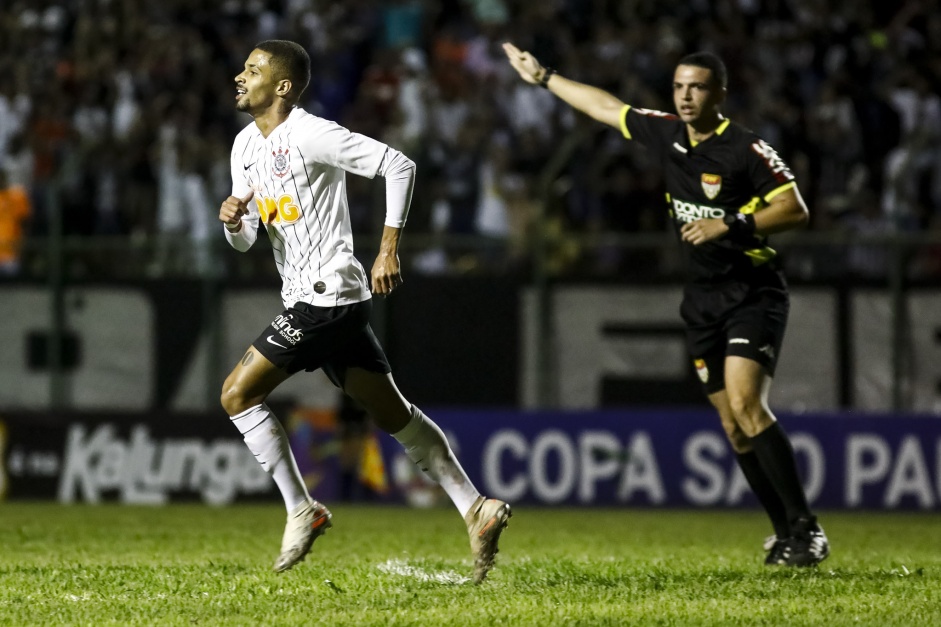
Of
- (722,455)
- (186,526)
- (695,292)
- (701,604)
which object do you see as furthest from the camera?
(722,455)

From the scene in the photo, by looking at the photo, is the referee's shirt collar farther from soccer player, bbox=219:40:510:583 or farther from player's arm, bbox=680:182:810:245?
soccer player, bbox=219:40:510:583

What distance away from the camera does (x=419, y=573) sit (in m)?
7.25

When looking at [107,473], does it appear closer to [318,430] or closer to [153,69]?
[318,430]

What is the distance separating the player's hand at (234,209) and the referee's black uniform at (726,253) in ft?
7.77

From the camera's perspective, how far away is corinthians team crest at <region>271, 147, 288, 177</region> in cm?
691

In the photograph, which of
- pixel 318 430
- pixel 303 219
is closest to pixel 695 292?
pixel 303 219

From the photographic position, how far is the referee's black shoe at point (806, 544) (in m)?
7.74

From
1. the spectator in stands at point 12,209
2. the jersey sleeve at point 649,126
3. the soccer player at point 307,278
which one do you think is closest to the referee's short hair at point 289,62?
the soccer player at point 307,278

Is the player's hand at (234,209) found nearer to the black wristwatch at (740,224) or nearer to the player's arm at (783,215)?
the black wristwatch at (740,224)

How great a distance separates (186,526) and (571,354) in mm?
3989

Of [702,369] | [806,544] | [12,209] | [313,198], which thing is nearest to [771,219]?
[702,369]

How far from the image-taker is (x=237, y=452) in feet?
46.4

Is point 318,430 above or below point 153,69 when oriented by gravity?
below

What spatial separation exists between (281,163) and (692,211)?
2329 millimetres
